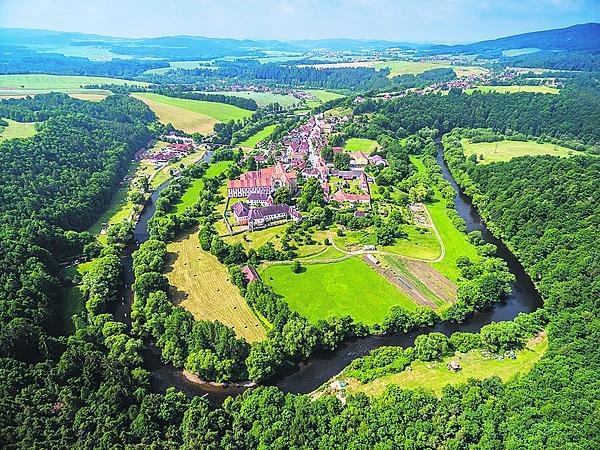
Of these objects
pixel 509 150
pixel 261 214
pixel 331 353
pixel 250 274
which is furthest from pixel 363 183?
pixel 331 353

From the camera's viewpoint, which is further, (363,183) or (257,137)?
(257,137)

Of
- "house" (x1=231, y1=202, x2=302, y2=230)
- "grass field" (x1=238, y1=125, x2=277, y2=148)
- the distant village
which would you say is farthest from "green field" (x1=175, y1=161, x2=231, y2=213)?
"grass field" (x1=238, y1=125, x2=277, y2=148)

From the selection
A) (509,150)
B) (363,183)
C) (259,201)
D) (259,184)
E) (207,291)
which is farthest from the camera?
(509,150)

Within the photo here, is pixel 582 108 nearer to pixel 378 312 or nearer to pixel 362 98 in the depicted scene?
pixel 362 98

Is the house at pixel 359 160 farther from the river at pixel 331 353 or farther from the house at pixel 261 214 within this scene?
the river at pixel 331 353

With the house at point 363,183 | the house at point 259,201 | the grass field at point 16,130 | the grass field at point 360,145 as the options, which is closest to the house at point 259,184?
the house at point 259,201

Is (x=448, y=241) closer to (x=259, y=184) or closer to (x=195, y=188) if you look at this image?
(x=259, y=184)
